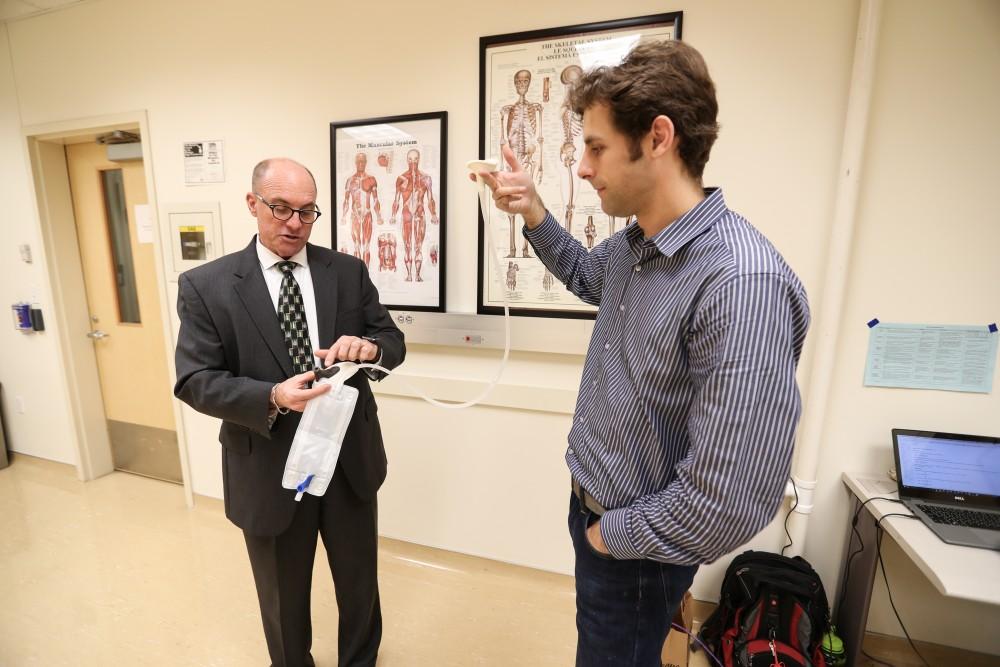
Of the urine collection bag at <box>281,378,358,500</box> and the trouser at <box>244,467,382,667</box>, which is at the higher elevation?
the urine collection bag at <box>281,378,358,500</box>

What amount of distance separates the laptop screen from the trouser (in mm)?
1822

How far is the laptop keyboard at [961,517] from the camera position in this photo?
4.67 ft

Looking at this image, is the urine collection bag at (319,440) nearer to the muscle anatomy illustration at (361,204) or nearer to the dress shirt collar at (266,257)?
the dress shirt collar at (266,257)

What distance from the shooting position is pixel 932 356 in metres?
1.59

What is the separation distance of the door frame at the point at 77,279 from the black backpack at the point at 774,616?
2920 millimetres

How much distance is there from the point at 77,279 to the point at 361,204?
7.43 feet

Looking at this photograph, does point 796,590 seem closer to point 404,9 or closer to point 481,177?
point 481,177

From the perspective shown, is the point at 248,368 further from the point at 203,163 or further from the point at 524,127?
the point at 203,163

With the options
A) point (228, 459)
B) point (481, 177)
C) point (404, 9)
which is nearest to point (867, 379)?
point (481, 177)

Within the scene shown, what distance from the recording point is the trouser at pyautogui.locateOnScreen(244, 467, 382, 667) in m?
1.40

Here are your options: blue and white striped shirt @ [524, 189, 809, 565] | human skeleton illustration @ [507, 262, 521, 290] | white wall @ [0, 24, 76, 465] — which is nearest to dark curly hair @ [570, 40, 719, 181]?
blue and white striped shirt @ [524, 189, 809, 565]

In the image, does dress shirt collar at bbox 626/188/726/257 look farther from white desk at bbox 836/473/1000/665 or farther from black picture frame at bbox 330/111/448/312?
black picture frame at bbox 330/111/448/312

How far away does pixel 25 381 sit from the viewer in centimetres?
320

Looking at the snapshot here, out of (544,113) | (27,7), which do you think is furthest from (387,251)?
(27,7)
